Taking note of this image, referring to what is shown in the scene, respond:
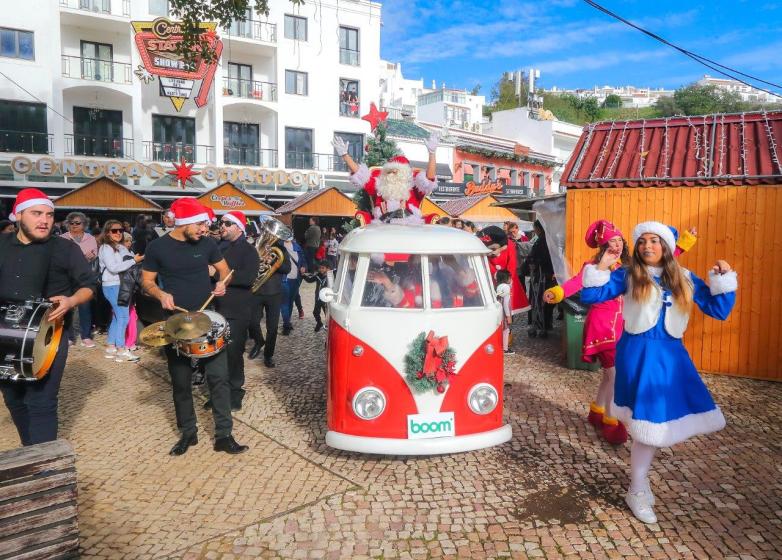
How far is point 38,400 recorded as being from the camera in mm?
3867

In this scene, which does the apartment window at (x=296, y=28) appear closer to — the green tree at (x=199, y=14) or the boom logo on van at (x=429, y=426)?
the green tree at (x=199, y=14)

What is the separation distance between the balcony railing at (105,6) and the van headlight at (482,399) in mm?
25949

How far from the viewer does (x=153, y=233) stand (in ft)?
39.6

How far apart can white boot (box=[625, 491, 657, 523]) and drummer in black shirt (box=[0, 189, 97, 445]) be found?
3963 mm

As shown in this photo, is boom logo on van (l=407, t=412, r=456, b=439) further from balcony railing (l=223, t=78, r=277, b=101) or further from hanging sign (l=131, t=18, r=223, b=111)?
balcony railing (l=223, t=78, r=277, b=101)

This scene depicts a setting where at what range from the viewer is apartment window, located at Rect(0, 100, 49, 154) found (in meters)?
22.1

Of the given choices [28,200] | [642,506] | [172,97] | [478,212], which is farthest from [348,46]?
[642,506]

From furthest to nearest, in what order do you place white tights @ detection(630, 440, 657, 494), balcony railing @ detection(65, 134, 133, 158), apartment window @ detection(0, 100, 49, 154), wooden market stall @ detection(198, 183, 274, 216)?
balcony railing @ detection(65, 134, 133, 158), apartment window @ detection(0, 100, 49, 154), wooden market stall @ detection(198, 183, 274, 216), white tights @ detection(630, 440, 657, 494)

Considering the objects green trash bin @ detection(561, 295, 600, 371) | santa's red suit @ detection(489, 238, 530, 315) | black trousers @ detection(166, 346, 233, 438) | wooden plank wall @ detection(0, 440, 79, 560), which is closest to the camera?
wooden plank wall @ detection(0, 440, 79, 560)

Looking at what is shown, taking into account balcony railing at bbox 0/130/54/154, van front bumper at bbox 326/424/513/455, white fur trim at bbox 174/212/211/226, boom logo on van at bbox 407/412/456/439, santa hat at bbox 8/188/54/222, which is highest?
balcony railing at bbox 0/130/54/154

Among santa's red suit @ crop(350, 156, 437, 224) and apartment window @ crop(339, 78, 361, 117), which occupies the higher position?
apartment window @ crop(339, 78, 361, 117)

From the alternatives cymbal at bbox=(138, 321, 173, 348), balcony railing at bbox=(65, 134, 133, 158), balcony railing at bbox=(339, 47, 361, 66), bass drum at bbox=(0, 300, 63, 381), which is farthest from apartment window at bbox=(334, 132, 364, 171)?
bass drum at bbox=(0, 300, 63, 381)

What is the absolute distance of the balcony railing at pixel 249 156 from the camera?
1069 inches

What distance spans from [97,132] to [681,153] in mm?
23796
